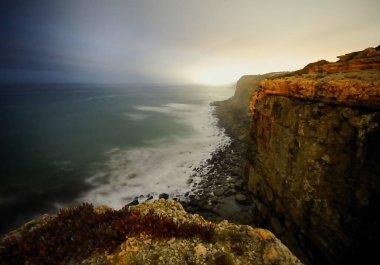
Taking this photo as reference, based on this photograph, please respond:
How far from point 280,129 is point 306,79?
2.99 metres

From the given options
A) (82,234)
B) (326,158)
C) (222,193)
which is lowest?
(222,193)

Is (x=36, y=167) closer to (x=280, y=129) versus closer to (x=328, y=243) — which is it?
(x=280, y=129)

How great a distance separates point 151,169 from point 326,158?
823 inches

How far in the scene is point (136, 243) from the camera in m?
6.12

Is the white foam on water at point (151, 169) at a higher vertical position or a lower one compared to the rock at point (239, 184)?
lower

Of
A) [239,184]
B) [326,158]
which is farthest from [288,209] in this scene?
[239,184]

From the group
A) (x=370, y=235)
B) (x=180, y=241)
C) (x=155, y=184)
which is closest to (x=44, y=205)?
(x=155, y=184)

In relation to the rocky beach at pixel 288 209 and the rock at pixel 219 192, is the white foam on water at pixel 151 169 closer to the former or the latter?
the rock at pixel 219 192

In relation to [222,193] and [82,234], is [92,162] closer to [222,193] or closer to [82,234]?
[222,193]

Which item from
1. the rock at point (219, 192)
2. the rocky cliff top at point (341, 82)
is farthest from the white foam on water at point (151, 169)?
the rocky cliff top at point (341, 82)

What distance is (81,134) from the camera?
145 feet

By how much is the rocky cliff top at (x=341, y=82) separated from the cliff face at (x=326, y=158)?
0.03 m

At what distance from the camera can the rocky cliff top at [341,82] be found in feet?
26.5

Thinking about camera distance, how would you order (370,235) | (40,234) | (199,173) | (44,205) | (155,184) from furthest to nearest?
(199,173) → (155,184) → (44,205) → (370,235) → (40,234)
